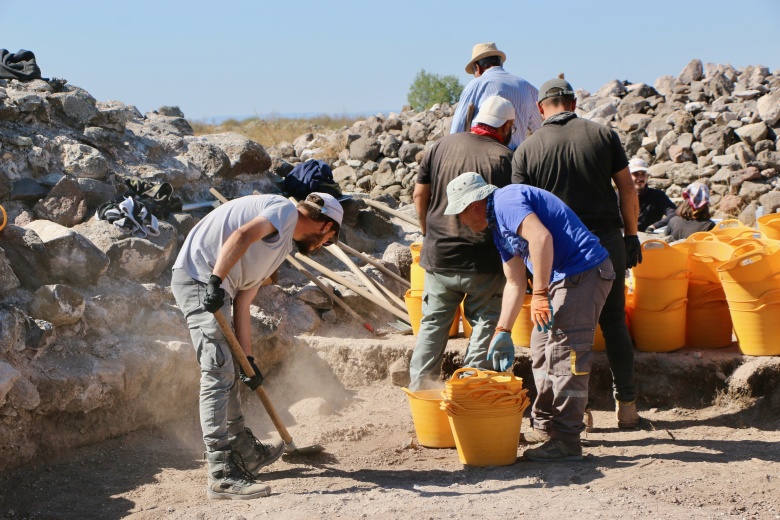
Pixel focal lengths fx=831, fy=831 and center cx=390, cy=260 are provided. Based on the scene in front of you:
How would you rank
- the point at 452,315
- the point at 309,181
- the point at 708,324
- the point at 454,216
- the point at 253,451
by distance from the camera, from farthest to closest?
the point at 309,181, the point at 708,324, the point at 452,315, the point at 454,216, the point at 253,451

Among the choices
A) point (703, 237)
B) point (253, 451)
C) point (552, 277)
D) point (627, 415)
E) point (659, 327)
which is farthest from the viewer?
point (703, 237)

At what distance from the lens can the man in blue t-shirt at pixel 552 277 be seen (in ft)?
13.1

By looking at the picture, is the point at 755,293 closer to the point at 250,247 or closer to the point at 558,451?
the point at 558,451

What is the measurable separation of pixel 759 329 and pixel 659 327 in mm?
606

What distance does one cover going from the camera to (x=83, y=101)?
7.80 meters

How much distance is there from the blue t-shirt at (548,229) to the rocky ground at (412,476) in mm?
997

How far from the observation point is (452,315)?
4.91 meters

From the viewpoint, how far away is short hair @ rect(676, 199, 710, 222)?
7.78 m

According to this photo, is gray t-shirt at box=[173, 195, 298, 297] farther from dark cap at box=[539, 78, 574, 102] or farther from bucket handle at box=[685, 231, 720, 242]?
bucket handle at box=[685, 231, 720, 242]

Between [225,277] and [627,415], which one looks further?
[627,415]

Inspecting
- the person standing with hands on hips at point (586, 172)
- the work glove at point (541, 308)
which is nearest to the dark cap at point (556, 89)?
the person standing with hands on hips at point (586, 172)

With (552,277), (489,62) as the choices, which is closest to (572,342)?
(552,277)

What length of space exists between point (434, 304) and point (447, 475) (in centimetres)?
101

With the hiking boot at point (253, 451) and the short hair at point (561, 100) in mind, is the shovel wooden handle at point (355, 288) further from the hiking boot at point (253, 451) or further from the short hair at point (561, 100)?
the short hair at point (561, 100)
